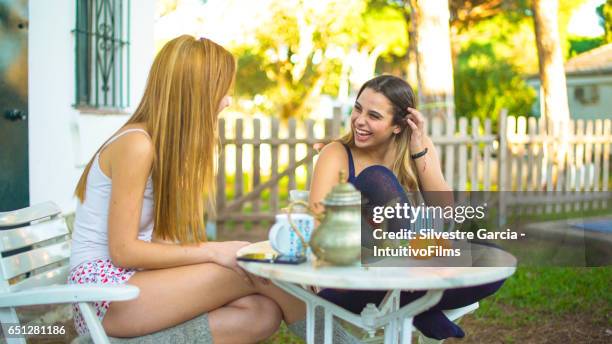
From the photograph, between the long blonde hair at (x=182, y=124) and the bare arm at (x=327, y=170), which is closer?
the long blonde hair at (x=182, y=124)

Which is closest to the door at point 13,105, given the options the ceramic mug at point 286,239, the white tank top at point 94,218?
the white tank top at point 94,218

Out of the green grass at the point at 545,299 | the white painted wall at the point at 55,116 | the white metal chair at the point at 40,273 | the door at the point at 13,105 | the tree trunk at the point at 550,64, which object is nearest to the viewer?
the white metal chair at the point at 40,273

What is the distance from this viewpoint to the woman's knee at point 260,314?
7.24 ft

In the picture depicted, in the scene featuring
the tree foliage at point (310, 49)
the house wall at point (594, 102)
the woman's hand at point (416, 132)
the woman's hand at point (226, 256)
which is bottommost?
the woman's hand at point (226, 256)

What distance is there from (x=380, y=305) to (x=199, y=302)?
619 mm

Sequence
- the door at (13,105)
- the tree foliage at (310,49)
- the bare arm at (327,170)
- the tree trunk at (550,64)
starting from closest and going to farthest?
the bare arm at (327,170)
the door at (13,105)
the tree trunk at (550,64)
the tree foliage at (310,49)

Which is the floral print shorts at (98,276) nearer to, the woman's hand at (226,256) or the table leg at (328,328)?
the woman's hand at (226,256)

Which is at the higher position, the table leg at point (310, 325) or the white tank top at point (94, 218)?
the white tank top at point (94, 218)

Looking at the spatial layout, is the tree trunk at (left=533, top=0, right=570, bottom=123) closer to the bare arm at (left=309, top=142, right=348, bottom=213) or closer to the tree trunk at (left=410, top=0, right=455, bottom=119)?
the tree trunk at (left=410, top=0, right=455, bottom=119)

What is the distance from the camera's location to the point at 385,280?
1.68 m

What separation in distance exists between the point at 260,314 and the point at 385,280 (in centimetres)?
70

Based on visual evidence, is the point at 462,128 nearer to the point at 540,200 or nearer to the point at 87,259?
the point at 540,200

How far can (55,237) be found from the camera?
8.07ft

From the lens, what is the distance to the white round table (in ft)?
5.56
